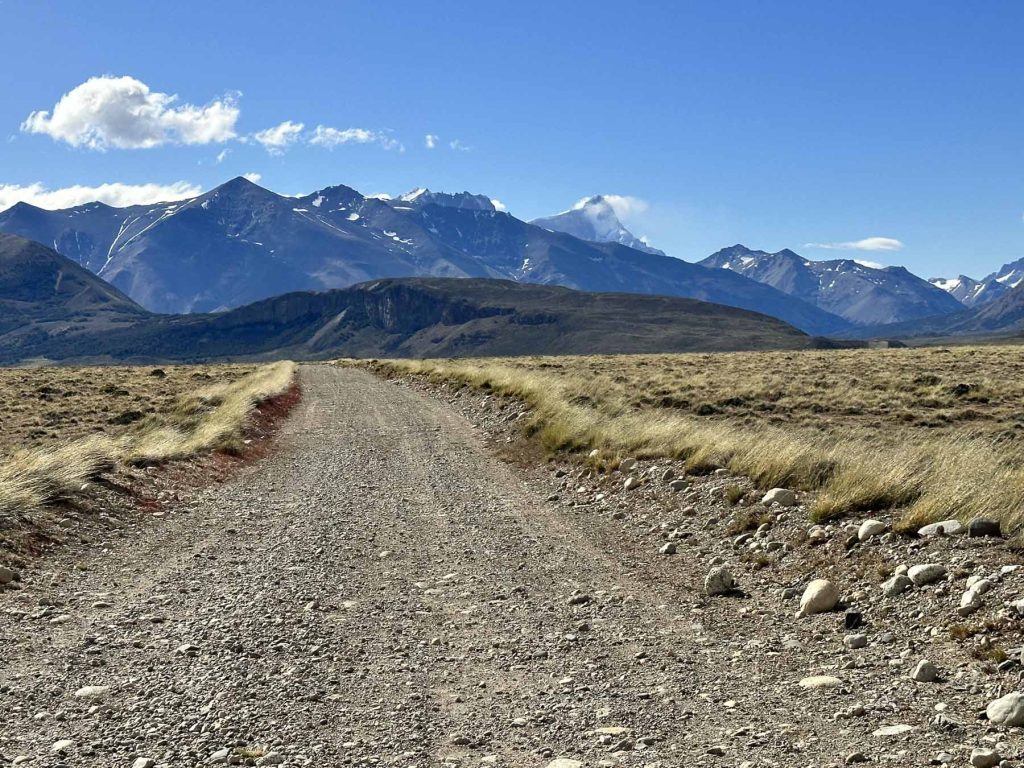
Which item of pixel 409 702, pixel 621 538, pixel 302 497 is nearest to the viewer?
pixel 409 702

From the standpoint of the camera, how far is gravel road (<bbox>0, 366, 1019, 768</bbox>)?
562cm

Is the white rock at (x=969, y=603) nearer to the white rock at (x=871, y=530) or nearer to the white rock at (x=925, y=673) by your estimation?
the white rock at (x=925, y=673)

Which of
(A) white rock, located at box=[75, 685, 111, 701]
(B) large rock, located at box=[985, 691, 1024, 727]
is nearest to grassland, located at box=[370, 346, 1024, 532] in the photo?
(B) large rock, located at box=[985, 691, 1024, 727]

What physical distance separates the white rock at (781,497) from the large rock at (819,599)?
132 inches

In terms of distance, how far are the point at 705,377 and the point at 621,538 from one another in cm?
3206

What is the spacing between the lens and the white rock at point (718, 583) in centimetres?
922

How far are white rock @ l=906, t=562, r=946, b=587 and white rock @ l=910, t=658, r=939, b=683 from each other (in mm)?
1859

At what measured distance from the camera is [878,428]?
2516 cm

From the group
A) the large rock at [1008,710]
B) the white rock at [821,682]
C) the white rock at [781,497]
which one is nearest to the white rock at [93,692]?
the white rock at [821,682]

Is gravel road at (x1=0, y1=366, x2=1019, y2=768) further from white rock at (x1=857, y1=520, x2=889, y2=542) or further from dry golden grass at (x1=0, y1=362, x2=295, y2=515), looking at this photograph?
dry golden grass at (x1=0, y1=362, x2=295, y2=515)

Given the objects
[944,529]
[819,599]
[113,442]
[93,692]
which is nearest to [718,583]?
[819,599]

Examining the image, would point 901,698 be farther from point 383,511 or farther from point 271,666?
point 383,511

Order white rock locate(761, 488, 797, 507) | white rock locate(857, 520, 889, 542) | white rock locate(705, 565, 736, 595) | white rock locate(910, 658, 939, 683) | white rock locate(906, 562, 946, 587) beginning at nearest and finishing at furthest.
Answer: white rock locate(910, 658, 939, 683)
white rock locate(906, 562, 946, 587)
white rock locate(705, 565, 736, 595)
white rock locate(857, 520, 889, 542)
white rock locate(761, 488, 797, 507)

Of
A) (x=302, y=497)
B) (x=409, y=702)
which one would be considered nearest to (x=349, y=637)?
(x=409, y=702)
